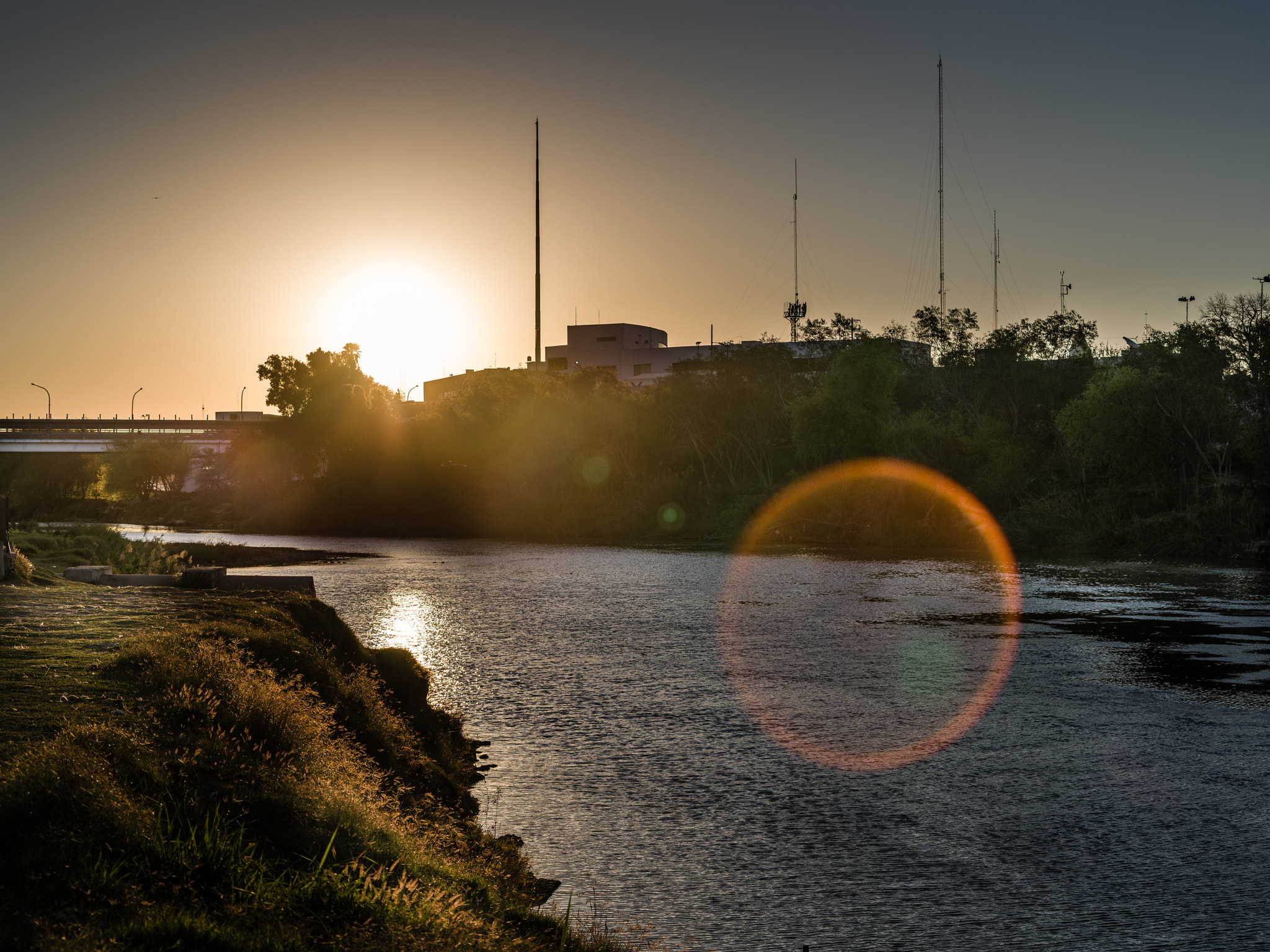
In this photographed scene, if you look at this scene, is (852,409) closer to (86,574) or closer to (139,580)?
(86,574)

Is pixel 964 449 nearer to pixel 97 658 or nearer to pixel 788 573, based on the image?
pixel 788 573

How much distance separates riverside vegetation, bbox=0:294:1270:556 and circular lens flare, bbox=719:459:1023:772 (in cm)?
430

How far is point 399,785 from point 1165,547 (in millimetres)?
62946

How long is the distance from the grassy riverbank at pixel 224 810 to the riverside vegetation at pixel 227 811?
2 cm

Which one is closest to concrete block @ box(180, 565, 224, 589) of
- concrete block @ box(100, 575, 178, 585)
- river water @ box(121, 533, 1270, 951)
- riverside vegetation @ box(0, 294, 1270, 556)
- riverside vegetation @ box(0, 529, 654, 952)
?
concrete block @ box(100, 575, 178, 585)

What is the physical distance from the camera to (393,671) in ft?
70.4

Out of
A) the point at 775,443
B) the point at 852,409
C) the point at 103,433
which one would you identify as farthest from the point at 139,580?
the point at 103,433

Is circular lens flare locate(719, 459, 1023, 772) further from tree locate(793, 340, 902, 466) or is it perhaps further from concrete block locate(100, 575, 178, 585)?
concrete block locate(100, 575, 178, 585)

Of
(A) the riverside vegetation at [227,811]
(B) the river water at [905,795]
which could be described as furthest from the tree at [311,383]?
(A) the riverside vegetation at [227,811]

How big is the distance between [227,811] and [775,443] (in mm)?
94226

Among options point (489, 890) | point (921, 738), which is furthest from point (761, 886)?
point (921, 738)

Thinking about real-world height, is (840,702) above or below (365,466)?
below

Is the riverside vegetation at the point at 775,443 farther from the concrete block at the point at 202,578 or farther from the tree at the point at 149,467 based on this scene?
the concrete block at the point at 202,578

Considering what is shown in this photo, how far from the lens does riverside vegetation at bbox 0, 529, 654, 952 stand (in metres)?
8.02
